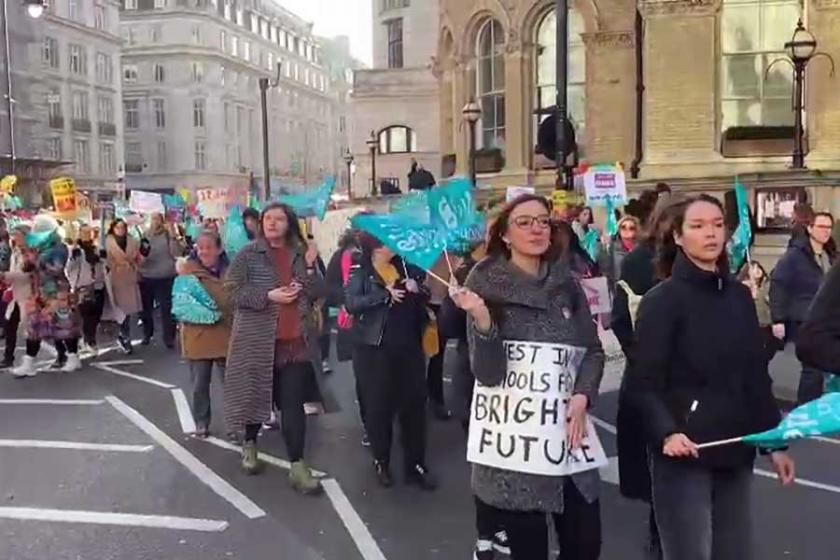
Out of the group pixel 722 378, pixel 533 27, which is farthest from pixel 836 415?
pixel 533 27

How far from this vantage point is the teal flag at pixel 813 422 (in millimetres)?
3285

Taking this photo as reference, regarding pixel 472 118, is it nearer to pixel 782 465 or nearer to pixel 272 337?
pixel 272 337

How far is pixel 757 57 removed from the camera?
73.2ft

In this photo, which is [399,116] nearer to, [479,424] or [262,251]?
[262,251]

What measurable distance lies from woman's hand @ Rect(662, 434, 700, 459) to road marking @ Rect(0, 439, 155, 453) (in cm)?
559

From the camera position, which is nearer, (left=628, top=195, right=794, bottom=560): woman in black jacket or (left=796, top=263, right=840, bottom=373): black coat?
(left=796, top=263, right=840, bottom=373): black coat

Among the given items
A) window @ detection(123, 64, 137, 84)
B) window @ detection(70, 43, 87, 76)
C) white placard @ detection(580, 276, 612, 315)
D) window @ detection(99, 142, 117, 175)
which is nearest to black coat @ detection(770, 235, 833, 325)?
white placard @ detection(580, 276, 612, 315)

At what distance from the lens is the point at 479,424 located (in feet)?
13.6

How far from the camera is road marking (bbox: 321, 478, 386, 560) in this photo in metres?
5.88

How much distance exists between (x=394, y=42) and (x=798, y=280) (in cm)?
4614

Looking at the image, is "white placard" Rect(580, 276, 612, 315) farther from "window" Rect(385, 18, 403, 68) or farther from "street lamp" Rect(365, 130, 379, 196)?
"window" Rect(385, 18, 403, 68)

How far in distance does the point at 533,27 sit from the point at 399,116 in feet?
80.5

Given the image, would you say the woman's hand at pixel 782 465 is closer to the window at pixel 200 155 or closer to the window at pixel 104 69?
the window at pixel 104 69

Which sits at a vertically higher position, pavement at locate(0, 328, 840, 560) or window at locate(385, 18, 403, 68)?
window at locate(385, 18, 403, 68)
